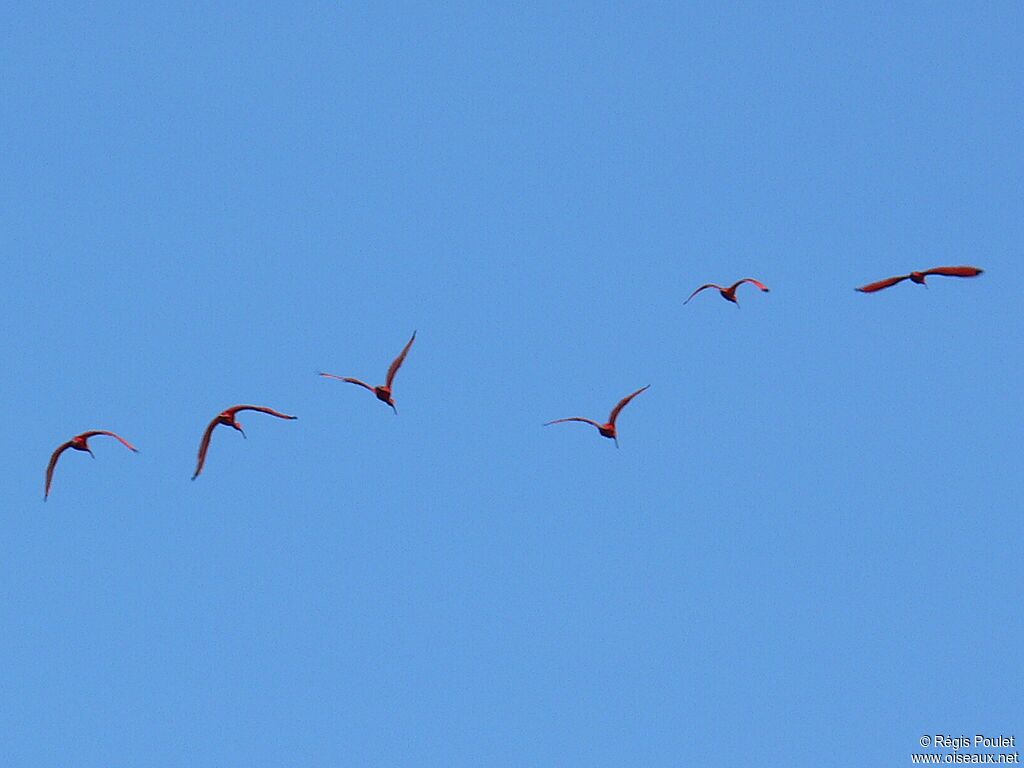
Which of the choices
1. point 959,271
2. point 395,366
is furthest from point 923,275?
point 395,366

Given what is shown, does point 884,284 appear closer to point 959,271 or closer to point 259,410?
point 959,271

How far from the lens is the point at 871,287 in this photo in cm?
5106

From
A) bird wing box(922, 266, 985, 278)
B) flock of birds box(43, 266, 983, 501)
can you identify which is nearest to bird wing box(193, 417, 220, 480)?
flock of birds box(43, 266, 983, 501)

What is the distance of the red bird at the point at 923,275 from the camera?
50.2 metres

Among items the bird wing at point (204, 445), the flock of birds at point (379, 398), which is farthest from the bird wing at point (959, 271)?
the bird wing at point (204, 445)

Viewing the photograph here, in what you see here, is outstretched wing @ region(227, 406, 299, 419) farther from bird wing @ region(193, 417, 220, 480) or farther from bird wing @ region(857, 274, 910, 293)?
bird wing @ region(857, 274, 910, 293)

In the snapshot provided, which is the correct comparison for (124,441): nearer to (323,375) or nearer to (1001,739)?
(323,375)

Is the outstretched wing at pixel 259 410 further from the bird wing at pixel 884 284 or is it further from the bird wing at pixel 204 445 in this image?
the bird wing at pixel 884 284

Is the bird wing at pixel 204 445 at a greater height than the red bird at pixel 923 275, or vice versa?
the red bird at pixel 923 275

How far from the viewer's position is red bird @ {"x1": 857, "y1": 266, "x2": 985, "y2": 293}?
5019 cm

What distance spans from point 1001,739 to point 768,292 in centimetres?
1853

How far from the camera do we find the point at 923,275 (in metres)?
50.8

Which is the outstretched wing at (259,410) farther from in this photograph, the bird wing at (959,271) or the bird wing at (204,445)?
the bird wing at (959,271)

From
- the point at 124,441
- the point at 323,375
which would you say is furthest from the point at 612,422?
the point at 124,441
